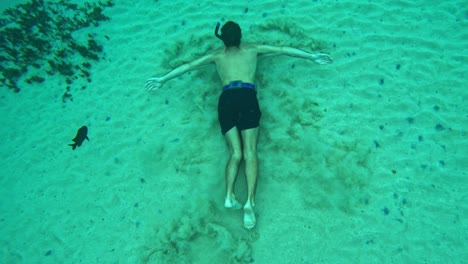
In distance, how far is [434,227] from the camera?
13.0ft

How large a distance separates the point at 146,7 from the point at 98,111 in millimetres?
3210

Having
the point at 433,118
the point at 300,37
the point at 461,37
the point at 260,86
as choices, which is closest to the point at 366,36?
the point at 300,37

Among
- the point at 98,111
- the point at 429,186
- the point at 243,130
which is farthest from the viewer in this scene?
the point at 98,111

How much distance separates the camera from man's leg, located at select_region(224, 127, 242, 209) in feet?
13.8

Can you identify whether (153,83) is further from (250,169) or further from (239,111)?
(250,169)

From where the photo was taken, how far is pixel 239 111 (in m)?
4.50

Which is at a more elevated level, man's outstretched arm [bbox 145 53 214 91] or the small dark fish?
man's outstretched arm [bbox 145 53 214 91]

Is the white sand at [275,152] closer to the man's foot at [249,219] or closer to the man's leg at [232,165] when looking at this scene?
the man's foot at [249,219]

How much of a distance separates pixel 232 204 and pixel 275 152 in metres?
1.26

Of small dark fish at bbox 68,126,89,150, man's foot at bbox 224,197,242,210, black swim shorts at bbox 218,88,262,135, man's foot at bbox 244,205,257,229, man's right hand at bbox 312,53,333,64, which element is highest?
man's right hand at bbox 312,53,333,64

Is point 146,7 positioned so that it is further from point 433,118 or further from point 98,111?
point 433,118

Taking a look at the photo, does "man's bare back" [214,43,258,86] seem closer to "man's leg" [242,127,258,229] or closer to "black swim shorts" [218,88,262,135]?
"black swim shorts" [218,88,262,135]

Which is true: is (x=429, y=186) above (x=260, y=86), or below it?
below

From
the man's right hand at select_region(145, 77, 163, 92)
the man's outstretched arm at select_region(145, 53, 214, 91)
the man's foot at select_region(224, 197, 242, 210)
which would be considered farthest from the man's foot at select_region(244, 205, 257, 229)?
the man's right hand at select_region(145, 77, 163, 92)
